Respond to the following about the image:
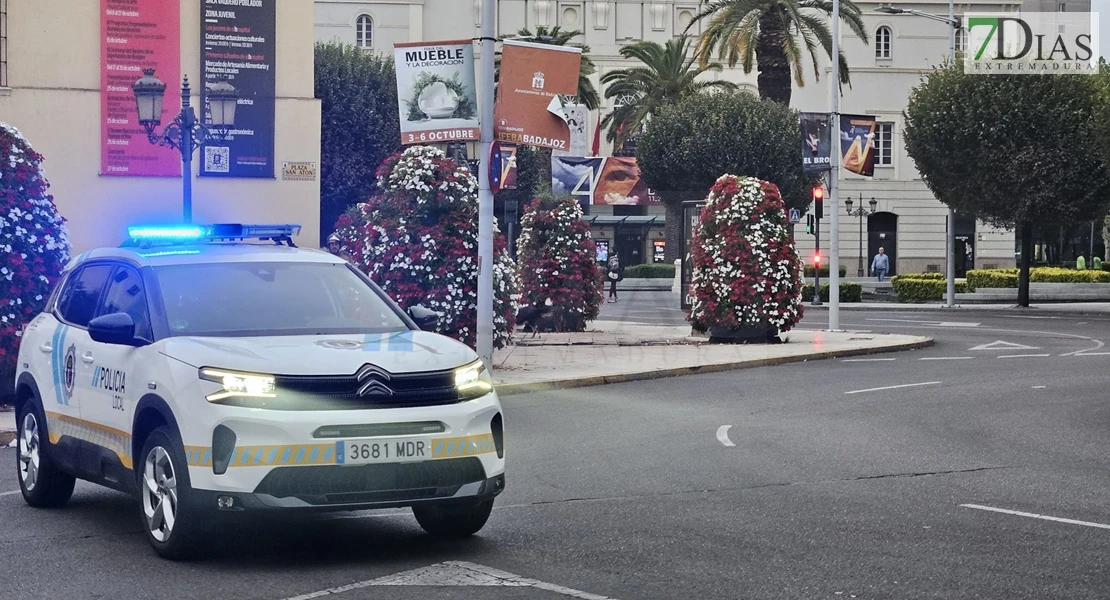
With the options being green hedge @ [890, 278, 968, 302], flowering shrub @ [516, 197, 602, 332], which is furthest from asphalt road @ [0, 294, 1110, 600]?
green hedge @ [890, 278, 968, 302]

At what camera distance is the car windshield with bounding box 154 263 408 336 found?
27.1ft

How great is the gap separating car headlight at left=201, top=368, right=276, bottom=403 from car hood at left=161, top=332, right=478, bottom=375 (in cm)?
4

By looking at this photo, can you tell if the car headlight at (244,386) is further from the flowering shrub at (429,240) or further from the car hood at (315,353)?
the flowering shrub at (429,240)

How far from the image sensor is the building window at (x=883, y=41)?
7419 centimetres

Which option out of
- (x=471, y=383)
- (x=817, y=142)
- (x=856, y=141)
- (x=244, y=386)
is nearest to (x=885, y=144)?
(x=856, y=141)

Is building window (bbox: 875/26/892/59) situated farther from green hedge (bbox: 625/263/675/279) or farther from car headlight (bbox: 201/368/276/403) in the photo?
car headlight (bbox: 201/368/276/403)

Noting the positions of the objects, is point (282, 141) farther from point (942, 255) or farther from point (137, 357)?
point (942, 255)

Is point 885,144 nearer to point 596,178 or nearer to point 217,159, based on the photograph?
point 596,178

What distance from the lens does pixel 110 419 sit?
8352 millimetres

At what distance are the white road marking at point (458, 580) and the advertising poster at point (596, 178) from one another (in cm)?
6865

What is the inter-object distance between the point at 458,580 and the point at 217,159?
97.1ft

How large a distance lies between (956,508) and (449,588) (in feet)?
12.9

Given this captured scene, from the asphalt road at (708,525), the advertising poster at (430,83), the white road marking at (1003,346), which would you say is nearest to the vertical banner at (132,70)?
the advertising poster at (430,83)

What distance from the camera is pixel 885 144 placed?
243 ft
